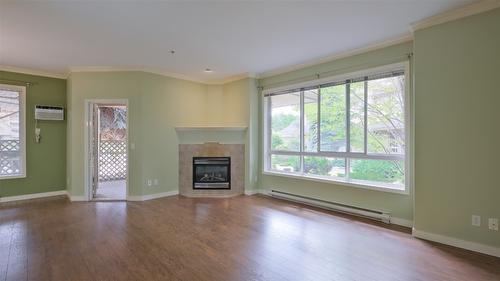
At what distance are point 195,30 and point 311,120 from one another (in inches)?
107

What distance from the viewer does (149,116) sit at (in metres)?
5.47

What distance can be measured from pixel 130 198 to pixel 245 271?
368cm

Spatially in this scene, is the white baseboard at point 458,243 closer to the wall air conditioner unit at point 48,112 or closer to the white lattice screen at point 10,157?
the wall air conditioner unit at point 48,112

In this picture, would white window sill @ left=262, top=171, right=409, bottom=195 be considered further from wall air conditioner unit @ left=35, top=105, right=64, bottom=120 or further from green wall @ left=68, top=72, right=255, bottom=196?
wall air conditioner unit @ left=35, top=105, right=64, bottom=120

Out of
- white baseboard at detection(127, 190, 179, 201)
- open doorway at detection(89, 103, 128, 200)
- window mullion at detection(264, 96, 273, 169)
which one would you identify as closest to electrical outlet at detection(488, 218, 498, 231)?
window mullion at detection(264, 96, 273, 169)

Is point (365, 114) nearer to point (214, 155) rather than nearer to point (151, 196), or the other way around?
point (214, 155)

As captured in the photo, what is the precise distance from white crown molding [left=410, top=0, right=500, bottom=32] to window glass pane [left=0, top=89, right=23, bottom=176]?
23.1 ft

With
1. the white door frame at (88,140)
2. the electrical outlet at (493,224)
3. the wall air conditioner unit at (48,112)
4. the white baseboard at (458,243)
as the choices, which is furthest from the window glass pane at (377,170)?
the wall air conditioner unit at (48,112)

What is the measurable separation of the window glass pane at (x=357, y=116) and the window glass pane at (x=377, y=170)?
9.4 inches

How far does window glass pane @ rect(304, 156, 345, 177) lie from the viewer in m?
4.60

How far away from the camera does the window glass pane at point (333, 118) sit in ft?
14.9

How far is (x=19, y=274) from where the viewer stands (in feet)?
7.98

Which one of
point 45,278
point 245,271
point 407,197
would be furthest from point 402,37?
point 45,278

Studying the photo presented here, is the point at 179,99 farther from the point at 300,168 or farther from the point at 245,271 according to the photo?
the point at 245,271
